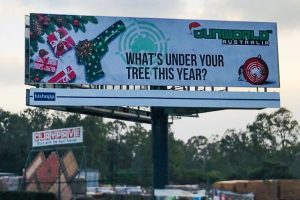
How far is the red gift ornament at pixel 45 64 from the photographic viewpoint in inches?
1168

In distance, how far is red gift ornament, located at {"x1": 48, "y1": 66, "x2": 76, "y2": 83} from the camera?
29.7m

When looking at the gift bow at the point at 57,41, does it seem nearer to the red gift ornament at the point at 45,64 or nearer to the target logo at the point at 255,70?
the red gift ornament at the point at 45,64

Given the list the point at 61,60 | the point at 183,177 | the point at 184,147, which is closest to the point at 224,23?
the point at 61,60

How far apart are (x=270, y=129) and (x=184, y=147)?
31116mm

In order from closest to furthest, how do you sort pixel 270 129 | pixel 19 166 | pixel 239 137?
pixel 19 166, pixel 270 129, pixel 239 137

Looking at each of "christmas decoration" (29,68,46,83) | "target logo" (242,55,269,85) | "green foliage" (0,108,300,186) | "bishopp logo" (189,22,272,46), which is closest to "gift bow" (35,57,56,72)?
"christmas decoration" (29,68,46,83)

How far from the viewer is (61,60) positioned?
3000cm

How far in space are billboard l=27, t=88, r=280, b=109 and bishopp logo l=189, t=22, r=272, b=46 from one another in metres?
2.58

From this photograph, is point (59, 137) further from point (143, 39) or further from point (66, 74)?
point (143, 39)

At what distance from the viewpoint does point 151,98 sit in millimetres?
30344

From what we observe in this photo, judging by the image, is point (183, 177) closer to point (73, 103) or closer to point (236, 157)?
point (236, 157)

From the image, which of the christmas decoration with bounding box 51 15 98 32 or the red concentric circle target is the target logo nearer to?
the red concentric circle target

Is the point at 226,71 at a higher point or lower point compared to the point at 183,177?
higher

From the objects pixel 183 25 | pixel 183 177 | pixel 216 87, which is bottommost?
pixel 183 177
